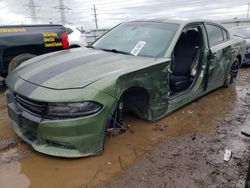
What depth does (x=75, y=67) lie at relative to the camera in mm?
3469

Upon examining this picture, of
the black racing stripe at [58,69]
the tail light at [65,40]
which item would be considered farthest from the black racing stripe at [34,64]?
the tail light at [65,40]

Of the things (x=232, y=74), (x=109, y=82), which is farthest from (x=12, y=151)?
(x=232, y=74)

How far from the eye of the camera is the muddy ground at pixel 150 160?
2.87m

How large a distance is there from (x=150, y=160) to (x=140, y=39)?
1.95 meters

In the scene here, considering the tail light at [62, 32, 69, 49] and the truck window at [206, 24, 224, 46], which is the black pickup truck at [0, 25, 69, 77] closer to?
the tail light at [62, 32, 69, 49]

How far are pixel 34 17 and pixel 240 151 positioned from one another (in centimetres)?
5212

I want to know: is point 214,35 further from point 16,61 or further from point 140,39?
point 16,61

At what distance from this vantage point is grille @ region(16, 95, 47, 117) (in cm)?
296

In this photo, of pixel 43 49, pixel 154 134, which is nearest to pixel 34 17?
pixel 43 49

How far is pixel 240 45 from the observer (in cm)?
620

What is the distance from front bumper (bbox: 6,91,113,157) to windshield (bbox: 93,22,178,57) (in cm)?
145

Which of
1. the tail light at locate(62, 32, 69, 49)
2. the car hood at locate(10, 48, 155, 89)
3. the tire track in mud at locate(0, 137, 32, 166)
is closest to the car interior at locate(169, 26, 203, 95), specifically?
the car hood at locate(10, 48, 155, 89)

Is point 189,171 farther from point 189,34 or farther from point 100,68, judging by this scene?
point 189,34

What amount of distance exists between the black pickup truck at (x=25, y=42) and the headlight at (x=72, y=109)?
11.1 ft
